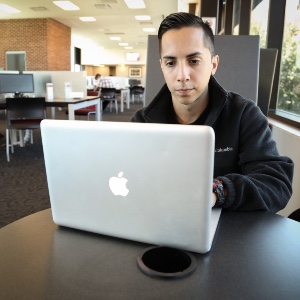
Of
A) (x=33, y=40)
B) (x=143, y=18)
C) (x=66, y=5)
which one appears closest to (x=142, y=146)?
(x=66, y=5)

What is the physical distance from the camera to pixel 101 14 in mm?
9781

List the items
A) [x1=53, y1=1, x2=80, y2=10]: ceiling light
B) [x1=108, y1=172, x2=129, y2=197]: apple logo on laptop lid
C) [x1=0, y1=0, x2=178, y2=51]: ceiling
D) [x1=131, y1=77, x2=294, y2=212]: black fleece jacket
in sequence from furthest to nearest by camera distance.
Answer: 1. [x1=0, y1=0, x2=178, y2=51]: ceiling
2. [x1=53, y1=1, x2=80, y2=10]: ceiling light
3. [x1=131, y1=77, x2=294, y2=212]: black fleece jacket
4. [x1=108, y1=172, x2=129, y2=197]: apple logo on laptop lid

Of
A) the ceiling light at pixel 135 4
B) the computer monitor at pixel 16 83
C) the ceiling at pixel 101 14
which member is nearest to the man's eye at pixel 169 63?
the computer monitor at pixel 16 83

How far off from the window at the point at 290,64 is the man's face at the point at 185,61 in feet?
4.85

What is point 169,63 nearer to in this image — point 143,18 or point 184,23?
point 184,23

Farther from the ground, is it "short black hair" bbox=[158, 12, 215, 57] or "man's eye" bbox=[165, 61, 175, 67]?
"short black hair" bbox=[158, 12, 215, 57]

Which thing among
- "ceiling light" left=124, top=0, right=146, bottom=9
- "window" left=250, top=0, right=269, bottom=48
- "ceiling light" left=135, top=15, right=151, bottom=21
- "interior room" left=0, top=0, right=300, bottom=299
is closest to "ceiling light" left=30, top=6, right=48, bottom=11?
"interior room" left=0, top=0, right=300, bottom=299

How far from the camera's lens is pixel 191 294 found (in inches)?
18.4

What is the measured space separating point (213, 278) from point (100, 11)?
32.7 ft

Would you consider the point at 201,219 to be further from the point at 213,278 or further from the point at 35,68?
the point at 35,68

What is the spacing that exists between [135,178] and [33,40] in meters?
11.5

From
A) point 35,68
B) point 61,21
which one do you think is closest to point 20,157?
point 35,68

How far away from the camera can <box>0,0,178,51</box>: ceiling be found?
8.59m

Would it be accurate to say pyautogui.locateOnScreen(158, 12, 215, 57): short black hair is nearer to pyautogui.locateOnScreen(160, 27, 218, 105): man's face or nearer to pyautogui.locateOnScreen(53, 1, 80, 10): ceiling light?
pyautogui.locateOnScreen(160, 27, 218, 105): man's face
